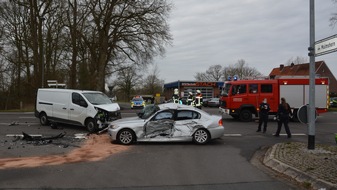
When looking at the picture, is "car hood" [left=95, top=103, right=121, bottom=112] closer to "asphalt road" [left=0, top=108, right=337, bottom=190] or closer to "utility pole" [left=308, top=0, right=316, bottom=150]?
"asphalt road" [left=0, top=108, right=337, bottom=190]

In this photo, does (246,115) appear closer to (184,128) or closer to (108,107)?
(108,107)

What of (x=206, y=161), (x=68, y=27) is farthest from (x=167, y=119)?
(x=68, y=27)

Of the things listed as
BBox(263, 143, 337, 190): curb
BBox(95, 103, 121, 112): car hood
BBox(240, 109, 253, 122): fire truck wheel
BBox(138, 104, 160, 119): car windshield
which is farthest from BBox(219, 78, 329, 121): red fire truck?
BBox(263, 143, 337, 190): curb

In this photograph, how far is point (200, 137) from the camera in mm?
12328

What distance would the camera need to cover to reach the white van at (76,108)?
15.8 m

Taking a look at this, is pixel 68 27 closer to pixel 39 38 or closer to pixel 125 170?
pixel 39 38

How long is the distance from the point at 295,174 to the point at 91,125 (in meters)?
10.3

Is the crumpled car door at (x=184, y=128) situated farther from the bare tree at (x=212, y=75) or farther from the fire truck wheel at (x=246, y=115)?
the bare tree at (x=212, y=75)

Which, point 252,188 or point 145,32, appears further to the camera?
point 145,32

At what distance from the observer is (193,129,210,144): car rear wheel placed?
12.3m

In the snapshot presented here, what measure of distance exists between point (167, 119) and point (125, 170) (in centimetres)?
437

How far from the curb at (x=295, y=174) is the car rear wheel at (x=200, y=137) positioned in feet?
9.20

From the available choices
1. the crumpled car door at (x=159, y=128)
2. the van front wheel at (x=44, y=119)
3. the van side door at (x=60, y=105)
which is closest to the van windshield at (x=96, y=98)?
the van side door at (x=60, y=105)

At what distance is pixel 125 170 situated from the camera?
815 centimetres
